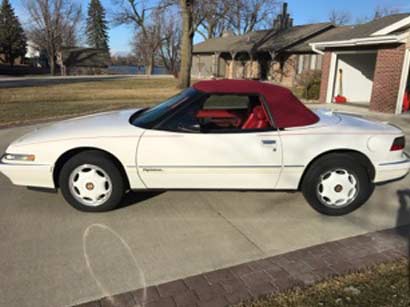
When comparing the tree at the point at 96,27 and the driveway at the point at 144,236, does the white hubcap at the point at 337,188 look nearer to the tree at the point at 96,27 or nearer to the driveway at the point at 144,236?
the driveway at the point at 144,236

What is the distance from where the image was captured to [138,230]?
11.7 feet

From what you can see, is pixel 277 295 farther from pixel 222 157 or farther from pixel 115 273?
pixel 222 157

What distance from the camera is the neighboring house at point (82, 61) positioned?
57.8 metres

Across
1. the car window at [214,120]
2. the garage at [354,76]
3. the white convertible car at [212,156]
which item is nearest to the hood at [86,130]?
the white convertible car at [212,156]

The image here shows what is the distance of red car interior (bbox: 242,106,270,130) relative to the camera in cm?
388

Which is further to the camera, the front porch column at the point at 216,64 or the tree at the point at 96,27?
the tree at the point at 96,27

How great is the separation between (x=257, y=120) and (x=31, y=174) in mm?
2534

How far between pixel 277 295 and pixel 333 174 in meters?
1.81

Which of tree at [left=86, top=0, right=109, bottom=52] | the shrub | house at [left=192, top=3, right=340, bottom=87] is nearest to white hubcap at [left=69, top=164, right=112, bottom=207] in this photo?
the shrub

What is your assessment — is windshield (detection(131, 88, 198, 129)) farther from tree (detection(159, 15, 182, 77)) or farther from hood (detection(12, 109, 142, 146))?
tree (detection(159, 15, 182, 77))

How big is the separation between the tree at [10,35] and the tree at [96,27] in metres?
25.2

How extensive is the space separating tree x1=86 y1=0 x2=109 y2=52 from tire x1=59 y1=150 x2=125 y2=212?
86.8m

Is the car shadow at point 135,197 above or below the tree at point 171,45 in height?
below

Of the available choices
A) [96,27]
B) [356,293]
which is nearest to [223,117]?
[356,293]
